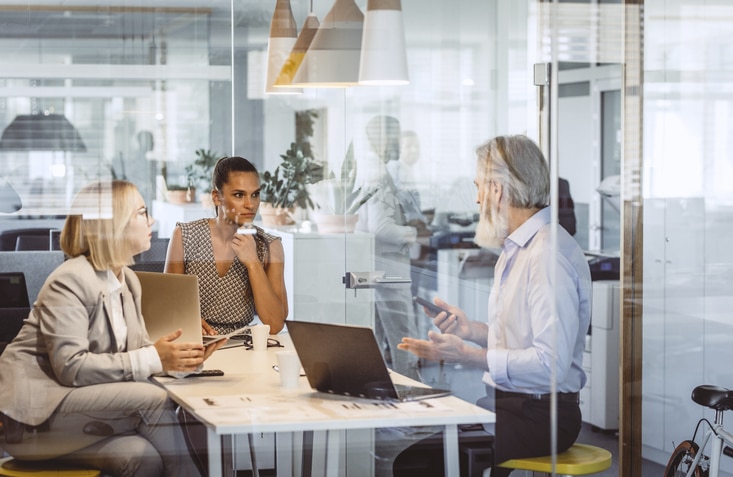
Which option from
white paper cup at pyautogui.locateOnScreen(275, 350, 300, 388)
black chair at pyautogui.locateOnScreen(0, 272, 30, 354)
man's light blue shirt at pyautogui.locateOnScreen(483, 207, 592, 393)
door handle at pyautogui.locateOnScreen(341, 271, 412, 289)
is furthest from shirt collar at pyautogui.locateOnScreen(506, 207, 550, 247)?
black chair at pyautogui.locateOnScreen(0, 272, 30, 354)

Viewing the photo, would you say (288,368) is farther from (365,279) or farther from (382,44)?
(382,44)

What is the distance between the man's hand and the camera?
3447 mm

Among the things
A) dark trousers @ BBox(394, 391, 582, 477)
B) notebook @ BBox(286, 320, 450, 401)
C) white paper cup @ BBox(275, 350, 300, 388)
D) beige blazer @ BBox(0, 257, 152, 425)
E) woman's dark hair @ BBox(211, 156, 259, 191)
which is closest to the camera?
notebook @ BBox(286, 320, 450, 401)

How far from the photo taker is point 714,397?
4004 mm

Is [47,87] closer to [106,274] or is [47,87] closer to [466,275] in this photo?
[106,274]

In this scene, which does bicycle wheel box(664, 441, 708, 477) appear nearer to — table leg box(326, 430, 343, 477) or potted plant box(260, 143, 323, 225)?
table leg box(326, 430, 343, 477)

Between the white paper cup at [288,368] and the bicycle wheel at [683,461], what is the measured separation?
6.12 feet

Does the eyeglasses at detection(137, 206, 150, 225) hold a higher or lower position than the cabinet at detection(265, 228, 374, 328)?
higher

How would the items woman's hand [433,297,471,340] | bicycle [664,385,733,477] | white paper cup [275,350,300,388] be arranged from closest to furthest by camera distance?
white paper cup [275,350,300,388], woman's hand [433,297,471,340], bicycle [664,385,733,477]

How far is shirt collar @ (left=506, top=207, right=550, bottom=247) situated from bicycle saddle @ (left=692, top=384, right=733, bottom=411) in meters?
1.07

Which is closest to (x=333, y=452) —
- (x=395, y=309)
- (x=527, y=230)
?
(x=395, y=309)

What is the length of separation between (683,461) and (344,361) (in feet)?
6.38

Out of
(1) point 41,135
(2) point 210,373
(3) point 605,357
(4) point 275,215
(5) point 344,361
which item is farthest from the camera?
(3) point 605,357

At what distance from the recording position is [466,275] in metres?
3.56
